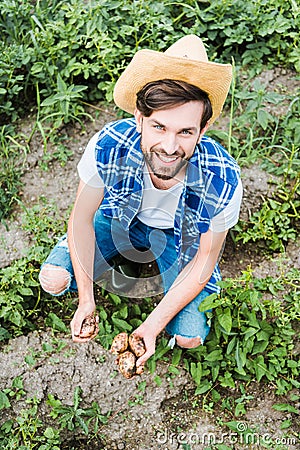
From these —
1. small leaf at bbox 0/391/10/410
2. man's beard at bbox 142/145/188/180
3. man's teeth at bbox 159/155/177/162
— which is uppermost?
man's teeth at bbox 159/155/177/162

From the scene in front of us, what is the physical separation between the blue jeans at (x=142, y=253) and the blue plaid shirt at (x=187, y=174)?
→ 230 millimetres

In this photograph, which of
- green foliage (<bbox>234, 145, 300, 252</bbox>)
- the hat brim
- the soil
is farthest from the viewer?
green foliage (<bbox>234, 145, 300, 252</bbox>)

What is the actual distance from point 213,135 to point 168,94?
4.13 feet

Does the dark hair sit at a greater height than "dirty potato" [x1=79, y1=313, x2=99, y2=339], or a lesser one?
greater

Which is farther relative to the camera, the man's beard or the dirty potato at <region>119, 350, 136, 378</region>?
the dirty potato at <region>119, 350, 136, 378</region>

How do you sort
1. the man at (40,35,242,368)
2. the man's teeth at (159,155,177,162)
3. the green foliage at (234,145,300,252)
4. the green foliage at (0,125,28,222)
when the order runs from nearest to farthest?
the man at (40,35,242,368) < the man's teeth at (159,155,177,162) < the green foliage at (234,145,300,252) < the green foliage at (0,125,28,222)

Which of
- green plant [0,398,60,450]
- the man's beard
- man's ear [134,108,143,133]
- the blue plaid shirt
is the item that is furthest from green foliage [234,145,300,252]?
green plant [0,398,60,450]

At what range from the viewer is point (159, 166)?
2.20m

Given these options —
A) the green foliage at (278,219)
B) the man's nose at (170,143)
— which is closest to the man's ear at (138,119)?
the man's nose at (170,143)

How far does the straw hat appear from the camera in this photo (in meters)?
1.95

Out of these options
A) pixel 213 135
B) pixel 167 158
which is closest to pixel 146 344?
pixel 167 158

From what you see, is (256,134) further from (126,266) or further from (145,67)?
(145,67)

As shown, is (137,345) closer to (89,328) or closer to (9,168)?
Result: (89,328)

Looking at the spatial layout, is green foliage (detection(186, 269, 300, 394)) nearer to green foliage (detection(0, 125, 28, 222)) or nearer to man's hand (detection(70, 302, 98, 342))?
man's hand (detection(70, 302, 98, 342))
